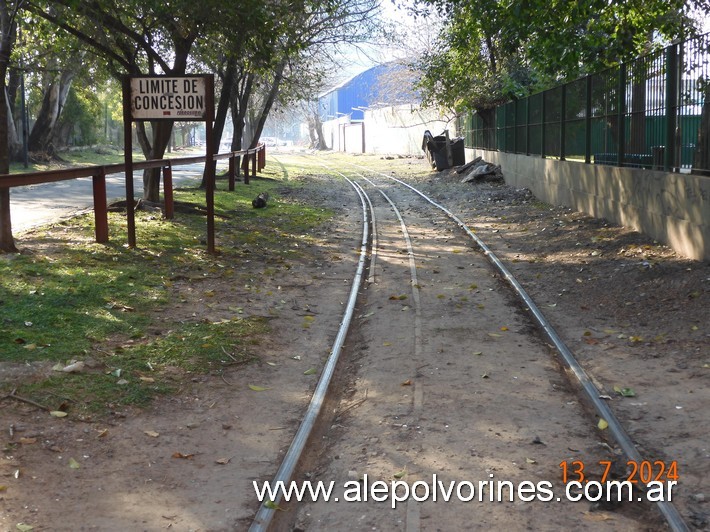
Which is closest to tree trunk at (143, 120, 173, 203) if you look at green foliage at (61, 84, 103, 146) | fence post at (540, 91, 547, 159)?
fence post at (540, 91, 547, 159)

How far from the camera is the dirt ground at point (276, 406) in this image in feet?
14.5

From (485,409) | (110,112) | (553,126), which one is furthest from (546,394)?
(110,112)

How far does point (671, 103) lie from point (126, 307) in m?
7.94

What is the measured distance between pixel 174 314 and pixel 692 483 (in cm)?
549

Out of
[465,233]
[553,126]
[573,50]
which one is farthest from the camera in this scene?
[553,126]

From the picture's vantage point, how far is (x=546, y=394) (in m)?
6.09

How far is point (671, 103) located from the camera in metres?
11.7

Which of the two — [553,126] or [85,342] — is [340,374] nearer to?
[85,342]

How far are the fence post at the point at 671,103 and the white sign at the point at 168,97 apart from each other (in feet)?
21.1

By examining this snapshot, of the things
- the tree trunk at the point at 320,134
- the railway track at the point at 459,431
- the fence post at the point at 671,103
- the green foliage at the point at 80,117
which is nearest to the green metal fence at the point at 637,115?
the fence post at the point at 671,103

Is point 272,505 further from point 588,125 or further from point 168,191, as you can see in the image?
point 588,125

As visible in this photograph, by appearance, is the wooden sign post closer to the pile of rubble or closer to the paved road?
the paved road

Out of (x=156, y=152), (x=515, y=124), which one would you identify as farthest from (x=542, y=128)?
(x=156, y=152)

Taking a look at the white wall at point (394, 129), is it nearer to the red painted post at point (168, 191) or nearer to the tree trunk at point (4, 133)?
the red painted post at point (168, 191)
